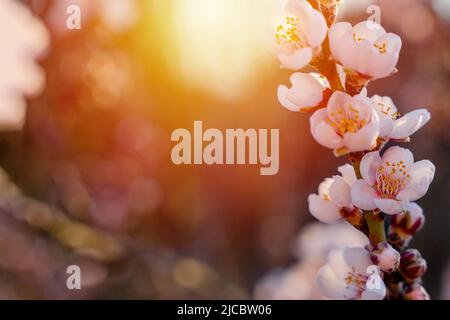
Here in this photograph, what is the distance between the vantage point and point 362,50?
62 cm

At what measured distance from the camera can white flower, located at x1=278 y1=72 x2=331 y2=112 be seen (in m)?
0.66

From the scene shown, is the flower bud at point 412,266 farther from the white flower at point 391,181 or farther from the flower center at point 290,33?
the flower center at point 290,33

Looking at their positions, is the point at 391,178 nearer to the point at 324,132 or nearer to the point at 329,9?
the point at 324,132

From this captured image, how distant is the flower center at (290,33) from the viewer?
26.2 inches

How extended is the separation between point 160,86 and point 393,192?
5.22 feet

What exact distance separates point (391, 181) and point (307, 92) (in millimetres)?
128

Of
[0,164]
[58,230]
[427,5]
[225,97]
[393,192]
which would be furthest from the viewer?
[427,5]

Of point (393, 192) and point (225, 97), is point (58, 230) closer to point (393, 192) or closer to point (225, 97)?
point (225, 97)

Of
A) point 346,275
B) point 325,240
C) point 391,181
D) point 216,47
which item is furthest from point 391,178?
point 216,47

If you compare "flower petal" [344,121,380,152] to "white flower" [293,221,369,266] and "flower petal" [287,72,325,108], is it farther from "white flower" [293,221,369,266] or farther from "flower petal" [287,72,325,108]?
"white flower" [293,221,369,266]

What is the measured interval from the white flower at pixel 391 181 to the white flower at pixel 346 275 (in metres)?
0.06

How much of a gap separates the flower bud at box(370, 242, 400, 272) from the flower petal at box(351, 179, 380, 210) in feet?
0.13

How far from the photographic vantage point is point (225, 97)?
7.06ft

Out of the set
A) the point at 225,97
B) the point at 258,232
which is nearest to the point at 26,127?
the point at 225,97
